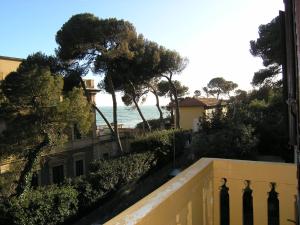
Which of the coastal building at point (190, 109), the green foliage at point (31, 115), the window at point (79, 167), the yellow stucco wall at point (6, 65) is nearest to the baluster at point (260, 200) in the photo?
the green foliage at point (31, 115)

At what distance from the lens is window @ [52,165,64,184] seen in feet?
64.0

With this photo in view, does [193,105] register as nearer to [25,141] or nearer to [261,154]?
[261,154]

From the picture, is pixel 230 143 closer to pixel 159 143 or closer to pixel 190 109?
pixel 159 143

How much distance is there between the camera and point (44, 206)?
10.6 meters

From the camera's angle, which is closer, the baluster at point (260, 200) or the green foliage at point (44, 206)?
the baluster at point (260, 200)

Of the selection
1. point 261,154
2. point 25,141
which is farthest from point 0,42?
point 261,154

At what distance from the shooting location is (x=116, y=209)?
14000mm

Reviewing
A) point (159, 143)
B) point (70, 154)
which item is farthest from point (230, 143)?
point (70, 154)

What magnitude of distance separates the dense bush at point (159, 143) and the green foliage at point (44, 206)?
6.70 meters

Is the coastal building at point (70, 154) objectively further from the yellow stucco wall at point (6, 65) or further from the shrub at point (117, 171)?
the shrub at point (117, 171)

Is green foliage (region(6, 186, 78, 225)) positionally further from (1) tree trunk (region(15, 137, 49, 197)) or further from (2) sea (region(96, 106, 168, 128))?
(2) sea (region(96, 106, 168, 128))

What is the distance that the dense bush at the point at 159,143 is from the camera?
18312mm

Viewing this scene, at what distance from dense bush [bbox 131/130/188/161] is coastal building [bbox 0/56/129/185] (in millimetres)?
3304

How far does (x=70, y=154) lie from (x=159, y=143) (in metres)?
5.41
